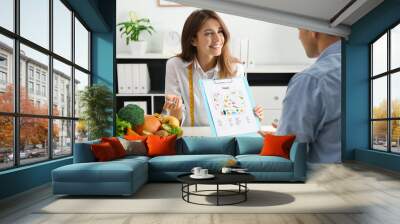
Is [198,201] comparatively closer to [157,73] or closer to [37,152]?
[37,152]

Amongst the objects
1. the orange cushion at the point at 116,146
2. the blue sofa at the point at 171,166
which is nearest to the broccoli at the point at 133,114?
→ the blue sofa at the point at 171,166

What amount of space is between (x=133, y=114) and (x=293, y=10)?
10.5 ft

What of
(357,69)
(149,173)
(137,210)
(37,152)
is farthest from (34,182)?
(357,69)

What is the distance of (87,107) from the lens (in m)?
6.89

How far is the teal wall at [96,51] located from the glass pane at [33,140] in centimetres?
12

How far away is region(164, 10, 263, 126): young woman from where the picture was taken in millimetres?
7582

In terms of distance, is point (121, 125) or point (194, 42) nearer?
point (121, 125)

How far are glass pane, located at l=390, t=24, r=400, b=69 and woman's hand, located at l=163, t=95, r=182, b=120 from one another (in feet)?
11.9

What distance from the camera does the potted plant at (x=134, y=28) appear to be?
25.3ft

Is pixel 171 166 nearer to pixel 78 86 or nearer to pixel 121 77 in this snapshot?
pixel 78 86

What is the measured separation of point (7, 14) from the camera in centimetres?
437

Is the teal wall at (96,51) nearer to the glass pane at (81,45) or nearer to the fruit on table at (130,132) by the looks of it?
the glass pane at (81,45)

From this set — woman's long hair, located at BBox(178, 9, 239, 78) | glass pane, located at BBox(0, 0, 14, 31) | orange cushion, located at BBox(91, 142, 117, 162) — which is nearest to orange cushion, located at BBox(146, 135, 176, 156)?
orange cushion, located at BBox(91, 142, 117, 162)

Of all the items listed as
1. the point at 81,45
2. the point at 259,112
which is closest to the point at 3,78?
the point at 81,45
